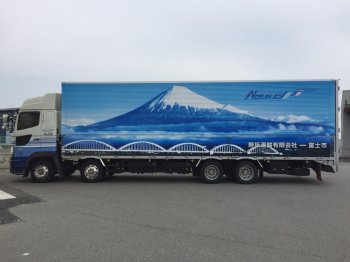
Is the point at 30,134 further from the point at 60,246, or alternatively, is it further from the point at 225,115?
the point at 60,246

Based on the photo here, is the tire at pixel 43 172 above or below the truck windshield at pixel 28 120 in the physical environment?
below

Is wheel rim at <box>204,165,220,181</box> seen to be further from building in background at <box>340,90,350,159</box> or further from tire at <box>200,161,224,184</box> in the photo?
building in background at <box>340,90,350,159</box>

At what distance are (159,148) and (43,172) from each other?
4.51 metres

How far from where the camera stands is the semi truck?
1482cm

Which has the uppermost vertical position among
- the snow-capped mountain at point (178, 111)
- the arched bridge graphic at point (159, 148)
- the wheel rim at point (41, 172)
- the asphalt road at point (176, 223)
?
the snow-capped mountain at point (178, 111)

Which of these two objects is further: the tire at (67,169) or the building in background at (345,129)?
the building in background at (345,129)

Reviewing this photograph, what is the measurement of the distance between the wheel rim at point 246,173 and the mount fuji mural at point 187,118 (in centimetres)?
140

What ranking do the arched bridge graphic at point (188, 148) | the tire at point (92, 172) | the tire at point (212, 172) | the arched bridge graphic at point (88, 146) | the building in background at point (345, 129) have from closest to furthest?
the arched bridge graphic at point (188, 148) → the tire at point (212, 172) → the arched bridge graphic at point (88, 146) → the tire at point (92, 172) → the building in background at point (345, 129)

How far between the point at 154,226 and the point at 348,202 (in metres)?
6.02

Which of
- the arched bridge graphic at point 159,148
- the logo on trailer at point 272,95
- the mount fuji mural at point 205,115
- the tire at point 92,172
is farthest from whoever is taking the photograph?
the tire at point 92,172

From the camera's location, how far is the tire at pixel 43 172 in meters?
15.8

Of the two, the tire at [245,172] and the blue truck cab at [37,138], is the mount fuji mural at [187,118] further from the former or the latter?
the blue truck cab at [37,138]

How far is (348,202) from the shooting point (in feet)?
36.9

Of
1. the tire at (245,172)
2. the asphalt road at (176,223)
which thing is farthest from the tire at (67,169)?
the tire at (245,172)
